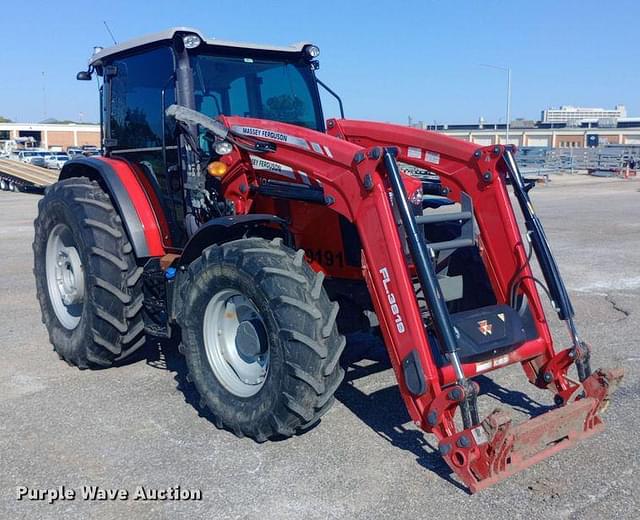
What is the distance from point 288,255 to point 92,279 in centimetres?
193

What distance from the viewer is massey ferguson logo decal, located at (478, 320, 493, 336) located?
13.5 ft

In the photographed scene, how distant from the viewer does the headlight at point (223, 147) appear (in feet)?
15.5

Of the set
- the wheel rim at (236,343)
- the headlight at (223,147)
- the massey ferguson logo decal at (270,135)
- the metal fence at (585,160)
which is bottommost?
the wheel rim at (236,343)

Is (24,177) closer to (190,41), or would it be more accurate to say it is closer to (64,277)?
(64,277)

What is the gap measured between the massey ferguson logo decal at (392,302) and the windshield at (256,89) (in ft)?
6.96

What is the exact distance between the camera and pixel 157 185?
218 inches

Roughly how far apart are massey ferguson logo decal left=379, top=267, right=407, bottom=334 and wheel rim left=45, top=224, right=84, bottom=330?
A: 123 inches

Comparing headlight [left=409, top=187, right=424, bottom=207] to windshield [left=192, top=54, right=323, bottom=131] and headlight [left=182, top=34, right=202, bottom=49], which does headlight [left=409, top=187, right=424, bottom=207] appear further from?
headlight [left=182, top=34, right=202, bottom=49]

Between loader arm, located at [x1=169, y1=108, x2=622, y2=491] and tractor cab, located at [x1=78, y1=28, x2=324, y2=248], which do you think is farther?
tractor cab, located at [x1=78, y1=28, x2=324, y2=248]

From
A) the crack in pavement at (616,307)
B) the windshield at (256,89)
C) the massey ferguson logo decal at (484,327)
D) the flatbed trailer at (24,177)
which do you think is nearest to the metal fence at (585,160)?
the flatbed trailer at (24,177)

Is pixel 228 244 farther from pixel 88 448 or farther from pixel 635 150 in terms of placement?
pixel 635 150

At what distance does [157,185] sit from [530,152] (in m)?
40.0

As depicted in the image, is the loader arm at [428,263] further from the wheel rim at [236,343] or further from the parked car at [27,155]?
the parked car at [27,155]

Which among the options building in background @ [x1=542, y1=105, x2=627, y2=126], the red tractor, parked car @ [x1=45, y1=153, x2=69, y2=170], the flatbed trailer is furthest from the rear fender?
building in background @ [x1=542, y1=105, x2=627, y2=126]
